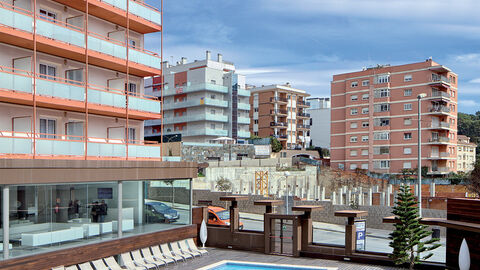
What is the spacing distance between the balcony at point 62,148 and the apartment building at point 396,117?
46.1m

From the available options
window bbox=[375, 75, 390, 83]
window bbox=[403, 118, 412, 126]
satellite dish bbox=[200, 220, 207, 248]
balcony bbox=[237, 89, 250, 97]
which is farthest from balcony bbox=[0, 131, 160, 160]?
balcony bbox=[237, 89, 250, 97]

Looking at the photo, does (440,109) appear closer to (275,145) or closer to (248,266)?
(275,145)

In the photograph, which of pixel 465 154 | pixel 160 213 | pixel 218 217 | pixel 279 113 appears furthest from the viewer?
pixel 465 154

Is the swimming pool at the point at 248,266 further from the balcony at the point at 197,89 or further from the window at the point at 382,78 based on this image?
the balcony at the point at 197,89

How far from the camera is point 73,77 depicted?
2319 cm

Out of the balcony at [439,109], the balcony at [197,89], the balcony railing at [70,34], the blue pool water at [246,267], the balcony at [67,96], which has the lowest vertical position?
the blue pool water at [246,267]

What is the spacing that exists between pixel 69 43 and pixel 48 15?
2.27 meters

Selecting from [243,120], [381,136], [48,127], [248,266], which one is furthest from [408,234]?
[243,120]

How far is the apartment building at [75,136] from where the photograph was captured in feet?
52.2

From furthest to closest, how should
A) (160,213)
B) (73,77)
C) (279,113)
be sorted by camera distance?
(279,113) → (73,77) → (160,213)

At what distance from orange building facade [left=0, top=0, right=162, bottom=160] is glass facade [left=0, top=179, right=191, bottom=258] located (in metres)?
2.62

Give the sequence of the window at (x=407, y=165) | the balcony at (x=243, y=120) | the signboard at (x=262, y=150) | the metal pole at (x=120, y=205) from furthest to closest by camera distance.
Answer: the balcony at (x=243, y=120)
the signboard at (x=262, y=150)
the window at (x=407, y=165)
the metal pole at (x=120, y=205)

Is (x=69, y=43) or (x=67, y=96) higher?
(x=69, y=43)

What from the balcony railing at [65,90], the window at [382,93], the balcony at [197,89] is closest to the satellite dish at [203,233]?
the balcony railing at [65,90]
